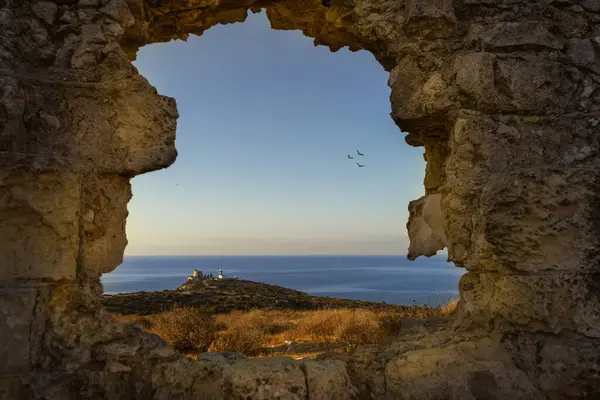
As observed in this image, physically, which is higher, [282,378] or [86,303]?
[86,303]

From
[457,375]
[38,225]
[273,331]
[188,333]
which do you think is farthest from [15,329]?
[273,331]

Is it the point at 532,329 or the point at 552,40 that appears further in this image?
the point at 552,40

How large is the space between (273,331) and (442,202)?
286 inches

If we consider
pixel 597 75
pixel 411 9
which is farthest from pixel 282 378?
pixel 597 75

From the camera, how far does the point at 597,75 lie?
2473mm

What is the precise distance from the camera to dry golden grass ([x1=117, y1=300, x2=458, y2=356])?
6.89 metres

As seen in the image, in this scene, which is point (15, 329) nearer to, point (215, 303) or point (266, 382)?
point (266, 382)

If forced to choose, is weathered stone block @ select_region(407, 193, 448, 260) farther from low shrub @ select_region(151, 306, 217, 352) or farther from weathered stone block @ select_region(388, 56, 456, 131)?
low shrub @ select_region(151, 306, 217, 352)

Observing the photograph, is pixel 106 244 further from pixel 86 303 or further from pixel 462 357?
pixel 462 357

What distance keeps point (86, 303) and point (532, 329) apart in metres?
2.31

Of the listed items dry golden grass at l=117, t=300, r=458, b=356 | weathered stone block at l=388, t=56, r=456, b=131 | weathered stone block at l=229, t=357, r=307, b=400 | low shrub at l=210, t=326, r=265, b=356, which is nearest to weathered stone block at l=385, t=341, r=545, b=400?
weathered stone block at l=229, t=357, r=307, b=400

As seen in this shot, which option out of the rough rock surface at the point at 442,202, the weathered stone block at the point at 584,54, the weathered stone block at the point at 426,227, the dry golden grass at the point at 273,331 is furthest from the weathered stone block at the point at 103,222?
the dry golden grass at the point at 273,331

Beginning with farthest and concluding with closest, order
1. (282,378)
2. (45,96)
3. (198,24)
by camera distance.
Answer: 1. (198,24)
2. (45,96)
3. (282,378)

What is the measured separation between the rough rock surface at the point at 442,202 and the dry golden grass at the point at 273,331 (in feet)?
11.5
